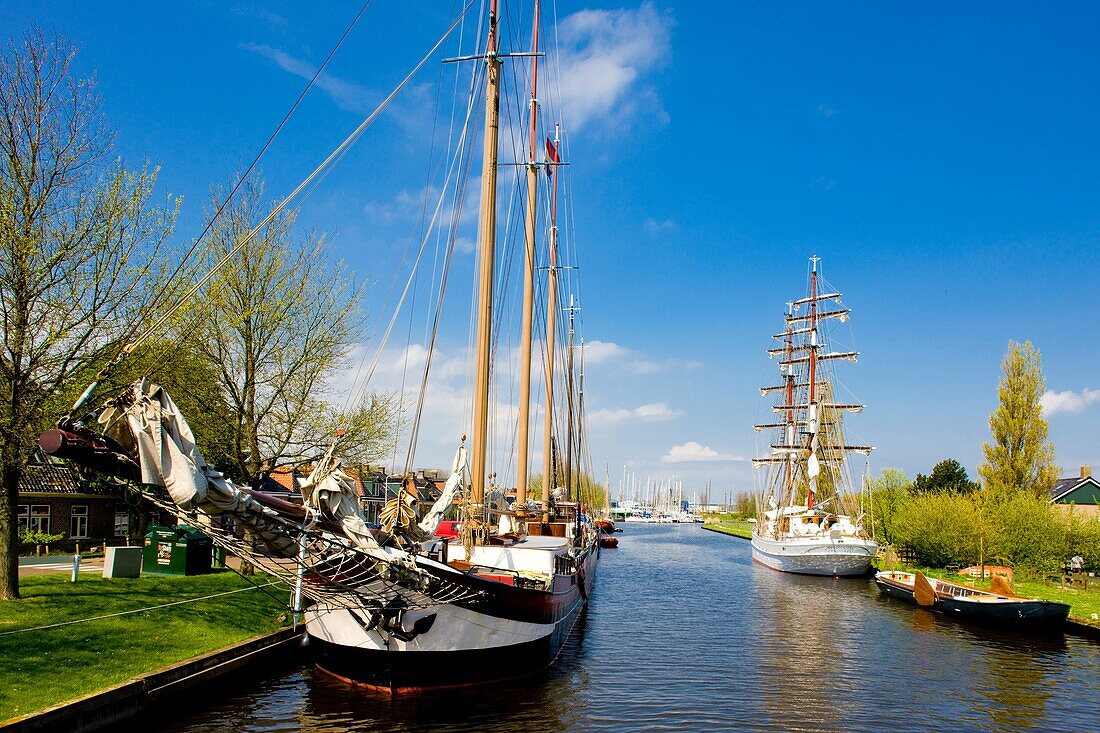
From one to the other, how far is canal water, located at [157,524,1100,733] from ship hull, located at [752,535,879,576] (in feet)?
61.4

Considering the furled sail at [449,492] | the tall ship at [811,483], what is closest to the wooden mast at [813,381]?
the tall ship at [811,483]

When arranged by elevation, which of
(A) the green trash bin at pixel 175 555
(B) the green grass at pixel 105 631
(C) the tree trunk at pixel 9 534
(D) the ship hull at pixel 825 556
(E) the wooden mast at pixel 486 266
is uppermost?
(E) the wooden mast at pixel 486 266

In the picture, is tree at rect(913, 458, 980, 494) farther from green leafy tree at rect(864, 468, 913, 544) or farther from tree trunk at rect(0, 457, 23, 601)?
tree trunk at rect(0, 457, 23, 601)

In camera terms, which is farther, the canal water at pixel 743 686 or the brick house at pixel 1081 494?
the brick house at pixel 1081 494

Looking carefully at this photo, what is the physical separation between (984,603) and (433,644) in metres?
24.1

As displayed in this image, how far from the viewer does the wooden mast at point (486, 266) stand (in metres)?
20.0

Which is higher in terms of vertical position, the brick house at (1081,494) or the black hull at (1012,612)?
the brick house at (1081,494)

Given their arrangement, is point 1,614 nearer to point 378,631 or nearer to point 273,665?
point 273,665

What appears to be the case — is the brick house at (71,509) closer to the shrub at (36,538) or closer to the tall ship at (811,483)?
the shrub at (36,538)

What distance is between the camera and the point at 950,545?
1729 inches

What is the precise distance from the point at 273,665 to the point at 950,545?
130 feet

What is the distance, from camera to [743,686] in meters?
20.3

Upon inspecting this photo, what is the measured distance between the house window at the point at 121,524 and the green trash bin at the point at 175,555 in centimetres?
1602

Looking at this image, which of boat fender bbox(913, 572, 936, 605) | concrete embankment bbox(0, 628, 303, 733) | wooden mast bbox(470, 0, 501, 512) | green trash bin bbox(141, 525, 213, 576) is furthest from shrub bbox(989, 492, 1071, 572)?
green trash bin bbox(141, 525, 213, 576)
